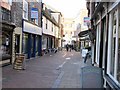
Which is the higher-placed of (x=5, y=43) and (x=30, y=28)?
(x=30, y=28)

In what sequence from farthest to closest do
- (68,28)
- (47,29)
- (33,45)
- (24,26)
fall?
(68,28) → (47,29) → (33,45) → (24,26)

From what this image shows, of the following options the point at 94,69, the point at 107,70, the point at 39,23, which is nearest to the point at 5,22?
the point at 107,70

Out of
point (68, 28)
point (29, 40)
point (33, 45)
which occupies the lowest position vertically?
point (33, 45)

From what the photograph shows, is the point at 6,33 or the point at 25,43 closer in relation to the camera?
the point at 6,33

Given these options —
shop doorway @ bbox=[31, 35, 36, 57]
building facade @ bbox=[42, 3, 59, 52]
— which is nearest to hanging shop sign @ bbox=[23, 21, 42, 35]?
shop doorway @ bbox=[31, 35, 36, 57]

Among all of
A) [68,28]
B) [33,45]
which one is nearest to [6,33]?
[33,45]

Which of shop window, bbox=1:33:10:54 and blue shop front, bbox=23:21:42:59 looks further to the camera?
blue shop front, bbox=23:21:42:59

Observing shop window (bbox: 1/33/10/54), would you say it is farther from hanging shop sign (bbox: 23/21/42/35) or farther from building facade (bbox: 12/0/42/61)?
hanging shop sign (bbox: 23/21/42/35)

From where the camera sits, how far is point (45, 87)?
36.3ft

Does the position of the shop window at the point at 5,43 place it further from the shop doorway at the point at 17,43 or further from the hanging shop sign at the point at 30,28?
the hanging shop sign at the point at 30,28

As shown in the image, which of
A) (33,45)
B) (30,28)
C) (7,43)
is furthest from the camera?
(33,45)

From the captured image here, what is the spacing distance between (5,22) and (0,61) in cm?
255

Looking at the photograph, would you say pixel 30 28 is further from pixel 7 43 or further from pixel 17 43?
pixel 7 43

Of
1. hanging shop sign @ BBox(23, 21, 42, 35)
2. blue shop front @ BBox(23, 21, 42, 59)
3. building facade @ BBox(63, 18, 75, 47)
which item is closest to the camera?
hanging shop sign @ BBox(23, 21, 42, 35)
